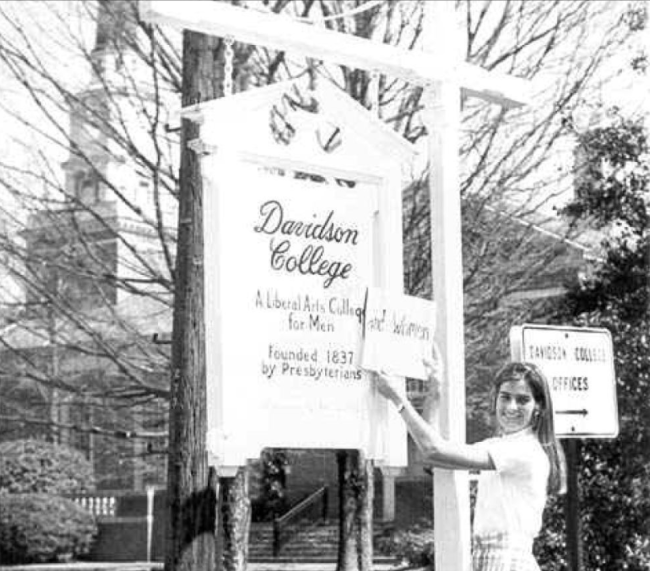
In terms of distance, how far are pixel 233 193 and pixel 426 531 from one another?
51.3 ft

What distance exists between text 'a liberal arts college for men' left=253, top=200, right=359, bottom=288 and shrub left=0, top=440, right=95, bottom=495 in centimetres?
2324

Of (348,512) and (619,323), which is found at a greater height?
(619,323)

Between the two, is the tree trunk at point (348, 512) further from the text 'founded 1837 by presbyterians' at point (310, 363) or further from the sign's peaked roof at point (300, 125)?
the text 'founded 1837 by presbyterians' at point (310, 363)

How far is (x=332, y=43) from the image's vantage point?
464 cm

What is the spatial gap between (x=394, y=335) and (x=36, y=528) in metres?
22.1

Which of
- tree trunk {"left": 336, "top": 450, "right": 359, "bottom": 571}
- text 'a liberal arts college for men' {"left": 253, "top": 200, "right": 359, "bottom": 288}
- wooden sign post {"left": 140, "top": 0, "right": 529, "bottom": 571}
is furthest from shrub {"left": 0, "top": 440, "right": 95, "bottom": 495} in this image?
text 'a liberal arts college for men' {"left": 253, "top": 200, "right": 359, "bottom": 288}

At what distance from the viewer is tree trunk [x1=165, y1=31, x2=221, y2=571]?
8.50 m

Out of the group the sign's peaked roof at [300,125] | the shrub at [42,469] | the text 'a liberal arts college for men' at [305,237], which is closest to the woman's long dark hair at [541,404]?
the text 'a liberal arts college for men' at [305,237]

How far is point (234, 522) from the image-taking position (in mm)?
10445

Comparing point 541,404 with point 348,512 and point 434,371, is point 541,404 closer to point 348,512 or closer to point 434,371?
point 434,371

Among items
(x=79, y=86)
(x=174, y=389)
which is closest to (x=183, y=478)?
(x=174, y=389)

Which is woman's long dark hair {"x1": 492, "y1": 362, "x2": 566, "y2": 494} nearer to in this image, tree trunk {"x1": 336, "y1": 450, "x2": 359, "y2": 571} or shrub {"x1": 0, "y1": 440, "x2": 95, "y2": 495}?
tree trunk {"x1": 336, "y1": 450, "x2": 359, "y2": 571}

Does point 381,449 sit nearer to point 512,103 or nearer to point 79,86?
point 512,103

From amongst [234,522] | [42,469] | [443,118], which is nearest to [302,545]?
[42,469]
